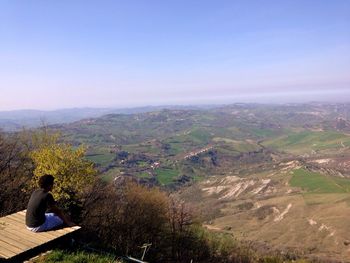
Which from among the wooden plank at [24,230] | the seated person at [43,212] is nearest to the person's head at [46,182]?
the seated person at [43,212]

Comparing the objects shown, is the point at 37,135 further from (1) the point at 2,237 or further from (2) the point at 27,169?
(1) the point at 2,237

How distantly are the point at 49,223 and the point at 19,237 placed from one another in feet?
3.47

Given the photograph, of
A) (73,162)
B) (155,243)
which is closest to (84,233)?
(73,162)

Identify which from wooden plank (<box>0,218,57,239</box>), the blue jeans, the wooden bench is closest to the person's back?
the blue jeans

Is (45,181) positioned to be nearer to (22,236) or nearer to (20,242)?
(22,236)

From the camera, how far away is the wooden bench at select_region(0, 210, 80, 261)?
9.43 m

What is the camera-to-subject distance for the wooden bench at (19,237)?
9430mm

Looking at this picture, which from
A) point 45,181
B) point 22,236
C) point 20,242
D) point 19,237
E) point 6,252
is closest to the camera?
point 6,252

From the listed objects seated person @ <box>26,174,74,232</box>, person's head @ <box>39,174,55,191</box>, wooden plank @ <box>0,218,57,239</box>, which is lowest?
wooden plank @ <box>0,218,57,239</box>

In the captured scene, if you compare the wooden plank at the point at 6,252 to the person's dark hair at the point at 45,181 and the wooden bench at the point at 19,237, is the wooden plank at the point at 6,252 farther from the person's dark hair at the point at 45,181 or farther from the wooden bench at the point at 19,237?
the person's dark hair at the point at 45,181

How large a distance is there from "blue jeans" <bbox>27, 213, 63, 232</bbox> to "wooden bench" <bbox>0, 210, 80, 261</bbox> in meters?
0.14

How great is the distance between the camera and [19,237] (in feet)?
34.2

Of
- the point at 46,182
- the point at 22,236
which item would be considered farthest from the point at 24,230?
the point at 46,182

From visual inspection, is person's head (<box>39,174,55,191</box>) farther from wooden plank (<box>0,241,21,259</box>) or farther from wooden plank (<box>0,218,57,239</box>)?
wooden plank (<box>0,241,21,259</box>)
